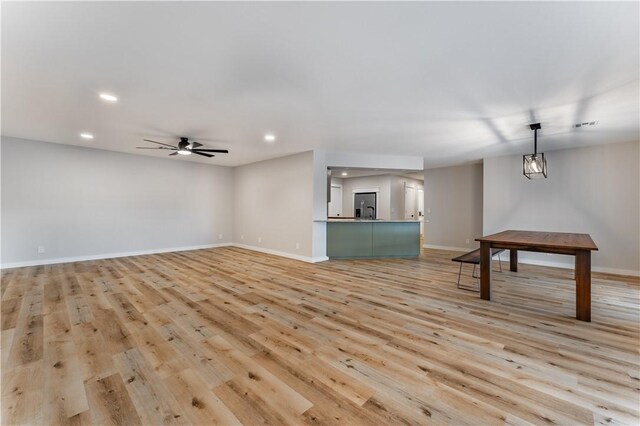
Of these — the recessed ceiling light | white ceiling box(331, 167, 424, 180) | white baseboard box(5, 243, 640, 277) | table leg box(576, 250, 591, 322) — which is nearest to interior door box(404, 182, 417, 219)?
white ceiling box(331, 167, 424, 180)

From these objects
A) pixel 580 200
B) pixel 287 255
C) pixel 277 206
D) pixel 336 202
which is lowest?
pixel 287 255

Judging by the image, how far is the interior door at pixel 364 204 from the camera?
9.27 m

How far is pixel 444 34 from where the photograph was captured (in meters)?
2.00

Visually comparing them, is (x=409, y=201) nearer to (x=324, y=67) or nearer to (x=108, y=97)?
(x=324, y=67)

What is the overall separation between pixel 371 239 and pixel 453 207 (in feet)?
10.2

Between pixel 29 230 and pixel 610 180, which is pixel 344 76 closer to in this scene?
pixel 610 180

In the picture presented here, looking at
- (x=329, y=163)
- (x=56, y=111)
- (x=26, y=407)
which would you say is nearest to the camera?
(x=26, y=407)

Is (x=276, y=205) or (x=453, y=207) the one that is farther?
Answer: (x=453, y=207)

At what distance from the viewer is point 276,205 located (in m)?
6.89

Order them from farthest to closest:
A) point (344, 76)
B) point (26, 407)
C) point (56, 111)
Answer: point (56, 111) < point (344, 76) < point (26, 407)

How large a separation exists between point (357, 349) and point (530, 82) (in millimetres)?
3162

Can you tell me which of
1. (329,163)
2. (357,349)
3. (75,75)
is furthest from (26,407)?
(329,163)

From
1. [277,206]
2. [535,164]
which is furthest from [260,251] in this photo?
[535,164]

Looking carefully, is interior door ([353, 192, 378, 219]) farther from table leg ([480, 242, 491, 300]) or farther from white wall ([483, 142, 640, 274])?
table leg ([480, 242, 491, 300])
